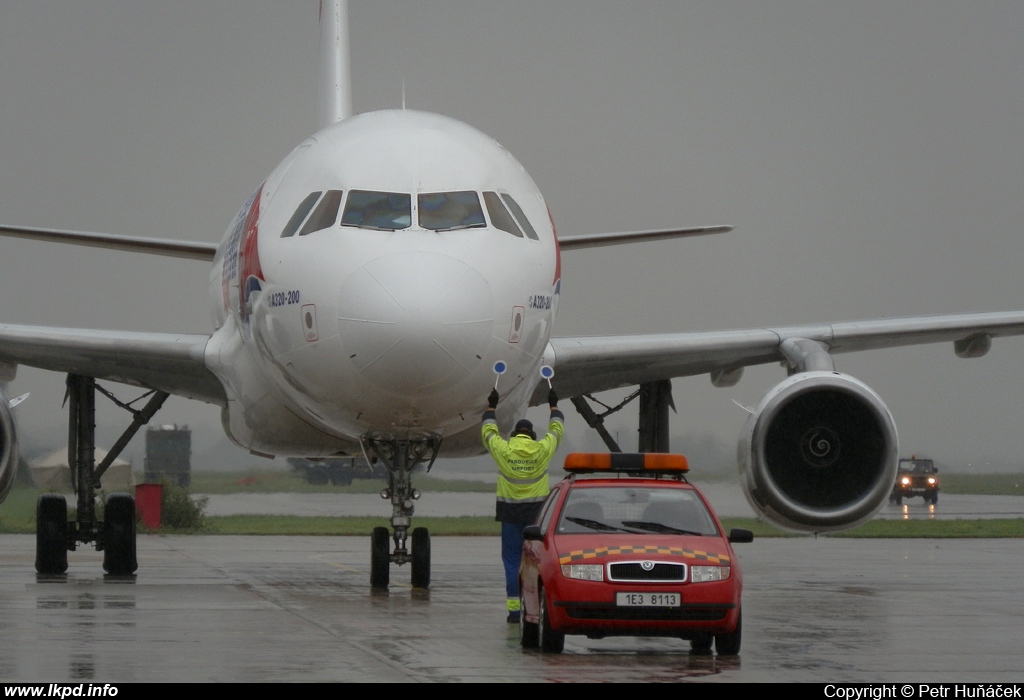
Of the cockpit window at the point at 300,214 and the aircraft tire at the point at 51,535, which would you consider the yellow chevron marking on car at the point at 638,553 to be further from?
the aircraft tire at the point at 51,535

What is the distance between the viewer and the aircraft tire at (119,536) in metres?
17.0

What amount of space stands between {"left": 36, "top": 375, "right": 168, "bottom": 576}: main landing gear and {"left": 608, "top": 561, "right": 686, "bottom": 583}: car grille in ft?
28.5

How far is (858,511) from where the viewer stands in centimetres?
1428

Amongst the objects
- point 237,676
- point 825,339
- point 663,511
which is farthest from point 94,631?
point 825,339

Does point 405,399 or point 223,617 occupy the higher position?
point 405,399

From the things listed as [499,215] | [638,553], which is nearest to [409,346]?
[499,215]

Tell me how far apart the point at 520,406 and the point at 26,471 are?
57.8ft

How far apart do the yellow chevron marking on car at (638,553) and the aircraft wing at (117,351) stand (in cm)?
631

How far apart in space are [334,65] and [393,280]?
36.7 feet

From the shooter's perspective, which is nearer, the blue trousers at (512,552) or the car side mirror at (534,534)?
the car side mirror at (534,534)

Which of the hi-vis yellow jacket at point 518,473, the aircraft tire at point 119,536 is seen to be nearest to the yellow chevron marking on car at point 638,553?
the hi-vis yellow jacket at point 518,473

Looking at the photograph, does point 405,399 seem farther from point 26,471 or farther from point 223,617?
point 26,471

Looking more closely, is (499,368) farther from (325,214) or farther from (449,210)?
(325,214)

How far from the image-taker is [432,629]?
10.9 metres
